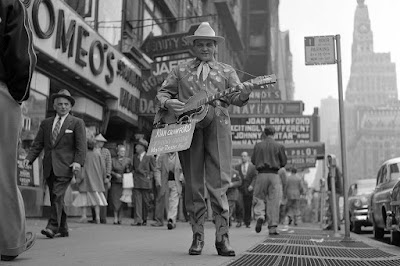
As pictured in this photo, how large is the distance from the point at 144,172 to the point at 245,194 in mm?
3045

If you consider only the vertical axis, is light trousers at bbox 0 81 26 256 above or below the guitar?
below

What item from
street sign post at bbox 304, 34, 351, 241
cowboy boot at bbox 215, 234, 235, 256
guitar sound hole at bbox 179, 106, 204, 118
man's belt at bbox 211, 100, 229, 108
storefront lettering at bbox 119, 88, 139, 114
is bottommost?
cowboy boot at bbox 215, 234, 235, 256

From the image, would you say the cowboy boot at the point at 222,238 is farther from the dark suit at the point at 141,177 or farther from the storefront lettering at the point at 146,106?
the storefront lettering at the point at 146,106

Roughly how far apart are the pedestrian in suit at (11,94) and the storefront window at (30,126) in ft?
30.2

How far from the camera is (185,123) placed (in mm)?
5203

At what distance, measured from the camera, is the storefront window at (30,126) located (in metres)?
12.4

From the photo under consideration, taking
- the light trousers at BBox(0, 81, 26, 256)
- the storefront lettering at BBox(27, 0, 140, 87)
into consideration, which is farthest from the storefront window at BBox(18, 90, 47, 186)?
the light trousers at BBox(0, 81, 26, 256)

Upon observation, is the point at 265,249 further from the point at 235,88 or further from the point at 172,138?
the point at 235,88

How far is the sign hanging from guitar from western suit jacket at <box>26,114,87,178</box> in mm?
2102

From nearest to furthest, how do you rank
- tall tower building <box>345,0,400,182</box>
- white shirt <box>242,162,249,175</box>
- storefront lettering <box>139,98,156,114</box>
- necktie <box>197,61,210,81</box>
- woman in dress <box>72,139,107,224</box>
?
1. necktie <box>197,61,210,81</box>
2. woman in dress <box>72,139,107,224</box>
3. white shirt <box>242,162,249,175</box>
4. storefront lettering <box>139,98,156,114</box>
5. tall tower building <box>345,0,400,182</box>

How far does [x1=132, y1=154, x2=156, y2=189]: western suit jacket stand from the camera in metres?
12.9

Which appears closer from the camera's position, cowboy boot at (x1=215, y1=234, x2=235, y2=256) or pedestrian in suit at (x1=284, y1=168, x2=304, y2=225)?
cowboy boot at (x1=215, y1=234, x2=235, y2=256)

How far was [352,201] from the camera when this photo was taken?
15.5 metres

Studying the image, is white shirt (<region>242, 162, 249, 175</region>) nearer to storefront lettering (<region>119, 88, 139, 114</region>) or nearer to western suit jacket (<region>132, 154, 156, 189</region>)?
western suit jacket (<region>132, 154, 156, 189</region>)
